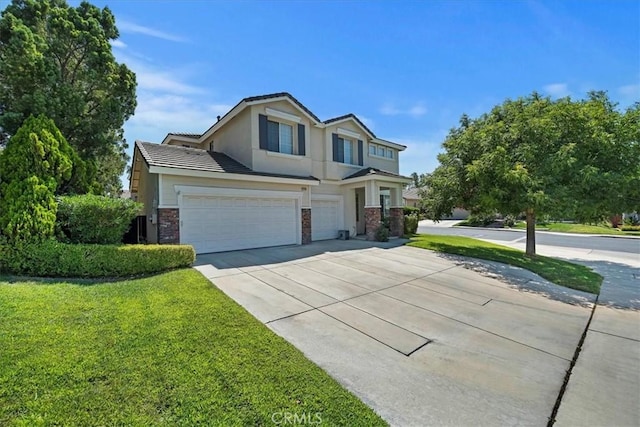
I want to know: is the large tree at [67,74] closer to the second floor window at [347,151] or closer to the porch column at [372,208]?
the second floor window at [347,151]

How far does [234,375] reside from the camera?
3.12 meters

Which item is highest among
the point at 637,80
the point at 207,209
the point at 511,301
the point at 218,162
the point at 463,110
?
the point at 463,110

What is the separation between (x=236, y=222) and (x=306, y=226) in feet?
12.0

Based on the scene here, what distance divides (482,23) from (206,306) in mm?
11594

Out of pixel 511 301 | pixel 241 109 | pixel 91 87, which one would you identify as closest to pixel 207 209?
pixel 241 109

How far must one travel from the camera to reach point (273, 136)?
44.7 feet

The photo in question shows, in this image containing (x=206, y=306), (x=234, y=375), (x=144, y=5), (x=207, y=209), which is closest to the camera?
(x=234, y=375)

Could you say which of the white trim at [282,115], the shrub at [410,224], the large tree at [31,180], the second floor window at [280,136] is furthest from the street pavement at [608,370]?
the white trim at [282,115]

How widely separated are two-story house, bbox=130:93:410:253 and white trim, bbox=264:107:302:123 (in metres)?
0.05

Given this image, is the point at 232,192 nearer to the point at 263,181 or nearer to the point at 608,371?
the point at 263,181

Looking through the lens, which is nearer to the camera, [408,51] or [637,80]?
[637,80]

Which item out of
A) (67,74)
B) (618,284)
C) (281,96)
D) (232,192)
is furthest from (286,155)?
(618,284)

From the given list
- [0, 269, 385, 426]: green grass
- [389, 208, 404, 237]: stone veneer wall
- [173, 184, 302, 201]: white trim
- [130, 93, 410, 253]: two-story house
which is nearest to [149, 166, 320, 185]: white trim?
[130, 93, 410, 253]: two-story house

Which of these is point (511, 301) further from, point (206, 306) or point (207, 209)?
point (207, 209)
